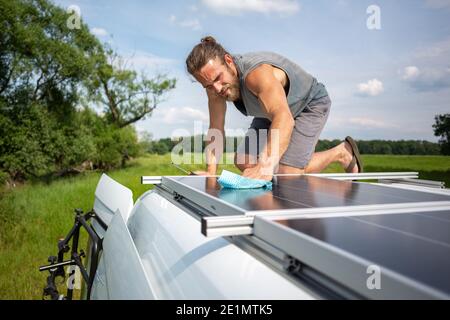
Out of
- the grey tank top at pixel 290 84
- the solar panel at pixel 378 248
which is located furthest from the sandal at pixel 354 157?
the solar panel at pixel 378 248

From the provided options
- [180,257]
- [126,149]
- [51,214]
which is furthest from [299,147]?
[126,149]

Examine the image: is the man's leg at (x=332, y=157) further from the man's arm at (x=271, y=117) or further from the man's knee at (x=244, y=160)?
the man's arm at (x=271, y=117)

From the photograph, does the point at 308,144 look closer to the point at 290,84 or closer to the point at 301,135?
the point at 301,135

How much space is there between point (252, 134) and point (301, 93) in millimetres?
843

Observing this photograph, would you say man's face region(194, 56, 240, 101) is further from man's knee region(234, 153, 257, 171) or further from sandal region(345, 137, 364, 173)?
sandal region(345, 137, 364, 173)

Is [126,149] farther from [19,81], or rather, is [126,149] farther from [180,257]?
[180,257]

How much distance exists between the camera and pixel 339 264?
78 centimetres

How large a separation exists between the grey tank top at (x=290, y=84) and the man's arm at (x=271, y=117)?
0.12m

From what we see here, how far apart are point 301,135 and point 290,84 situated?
0.74 m

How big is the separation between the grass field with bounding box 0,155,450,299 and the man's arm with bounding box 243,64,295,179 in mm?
3584

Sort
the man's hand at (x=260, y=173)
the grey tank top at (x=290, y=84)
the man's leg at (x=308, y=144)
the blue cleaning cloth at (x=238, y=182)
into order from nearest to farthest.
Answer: the blue cleaning cloth at (x=238, y=182) < the man's hand at (x=260, y=173) < the grey tank top at (x=290, y=84) < the man's leg at (x=308, y=144)

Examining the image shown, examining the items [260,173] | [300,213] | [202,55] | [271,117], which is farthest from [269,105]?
[300,213]

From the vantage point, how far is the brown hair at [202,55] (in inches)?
115

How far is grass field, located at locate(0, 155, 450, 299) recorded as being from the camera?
4.92 metres
